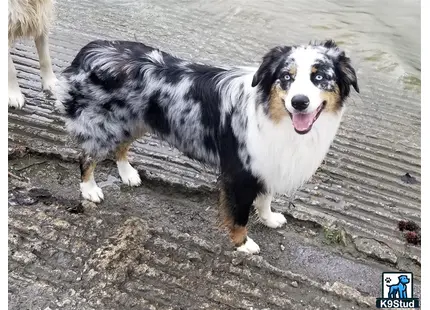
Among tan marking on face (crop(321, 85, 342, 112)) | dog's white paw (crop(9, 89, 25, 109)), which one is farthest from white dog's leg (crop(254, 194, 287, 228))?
dog's white paw (crop(9, 89, 25, 109))

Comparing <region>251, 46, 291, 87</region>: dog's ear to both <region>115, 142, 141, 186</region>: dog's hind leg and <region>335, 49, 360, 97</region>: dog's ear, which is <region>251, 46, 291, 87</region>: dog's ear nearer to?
<region>335, 49, 360, 97</region>: dog's ear

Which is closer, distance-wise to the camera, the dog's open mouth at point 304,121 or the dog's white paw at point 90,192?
the dog's open mouth at point 304,121

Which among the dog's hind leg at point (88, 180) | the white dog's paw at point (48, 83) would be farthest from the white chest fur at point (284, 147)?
the white dog's paw at point (48, 83)

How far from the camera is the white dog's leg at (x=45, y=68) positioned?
4.82 meters

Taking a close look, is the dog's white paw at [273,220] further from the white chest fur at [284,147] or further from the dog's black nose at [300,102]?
the dog's black nose at [300,102]

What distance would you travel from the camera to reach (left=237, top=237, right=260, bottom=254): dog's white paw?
3.38 metres

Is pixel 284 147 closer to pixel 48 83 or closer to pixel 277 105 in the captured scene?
pixel 277 105

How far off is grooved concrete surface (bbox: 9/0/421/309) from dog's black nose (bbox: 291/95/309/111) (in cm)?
111

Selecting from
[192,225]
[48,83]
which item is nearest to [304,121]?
[192,225]

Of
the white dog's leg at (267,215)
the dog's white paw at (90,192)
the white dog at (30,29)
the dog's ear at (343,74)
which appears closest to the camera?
the dog's ear at (343,74)

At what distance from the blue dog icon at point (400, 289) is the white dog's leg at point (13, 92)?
3.58m

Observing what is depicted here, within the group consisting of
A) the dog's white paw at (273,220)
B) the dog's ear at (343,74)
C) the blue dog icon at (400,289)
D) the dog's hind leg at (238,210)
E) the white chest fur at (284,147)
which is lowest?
the blue dog icon at (400,289)

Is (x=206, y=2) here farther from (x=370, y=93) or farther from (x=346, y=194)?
(x=346, y=194)

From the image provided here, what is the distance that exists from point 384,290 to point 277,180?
1.00m
